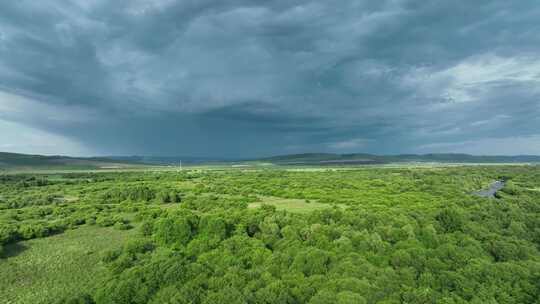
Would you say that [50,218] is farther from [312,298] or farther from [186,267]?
[312,298]

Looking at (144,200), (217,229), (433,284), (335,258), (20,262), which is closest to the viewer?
(433,284)

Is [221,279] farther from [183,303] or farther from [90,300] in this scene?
[90,300]

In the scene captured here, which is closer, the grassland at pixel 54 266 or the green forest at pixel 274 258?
the green forest at pixel 274 258

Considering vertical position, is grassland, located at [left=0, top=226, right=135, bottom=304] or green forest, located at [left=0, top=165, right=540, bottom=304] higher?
green forest, located at [left=0, top=165, right=540, bottom=304]

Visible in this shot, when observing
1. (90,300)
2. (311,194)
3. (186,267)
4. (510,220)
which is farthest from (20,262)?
(510,220)

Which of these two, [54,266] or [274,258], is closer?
[274,258]

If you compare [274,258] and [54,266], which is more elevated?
[274,258]

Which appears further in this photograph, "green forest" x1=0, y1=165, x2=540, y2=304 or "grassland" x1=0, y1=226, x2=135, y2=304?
"grassland" x1=0, y1=226, x2=135, y2=304

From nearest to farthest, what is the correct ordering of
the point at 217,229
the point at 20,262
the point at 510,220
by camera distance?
the point at 20,262
the point at 217,229
the point at 510,220

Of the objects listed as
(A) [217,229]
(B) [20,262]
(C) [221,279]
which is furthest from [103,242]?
(C) [221,279]

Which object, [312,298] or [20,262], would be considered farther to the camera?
[20,262]

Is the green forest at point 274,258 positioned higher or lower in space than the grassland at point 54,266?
higher
